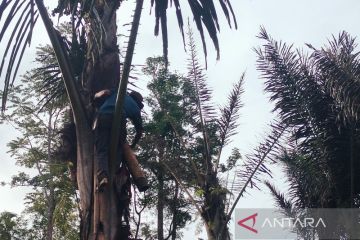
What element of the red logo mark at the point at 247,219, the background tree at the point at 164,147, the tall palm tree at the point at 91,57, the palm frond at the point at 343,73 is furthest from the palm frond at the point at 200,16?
the background tree at the point at 164,147

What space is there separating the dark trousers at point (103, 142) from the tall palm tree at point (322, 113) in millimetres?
4222

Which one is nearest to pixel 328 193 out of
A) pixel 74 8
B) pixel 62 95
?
pixel 62 95

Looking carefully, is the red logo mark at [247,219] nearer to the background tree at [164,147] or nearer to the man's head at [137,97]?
the man's head at [137,97]

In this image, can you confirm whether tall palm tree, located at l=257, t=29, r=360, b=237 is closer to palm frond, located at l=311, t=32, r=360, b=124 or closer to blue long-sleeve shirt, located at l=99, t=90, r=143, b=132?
palm frond, located at l=311, t=32, r=360, b=124

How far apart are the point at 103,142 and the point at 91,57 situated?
99 cm

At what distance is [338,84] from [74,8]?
4.65 m

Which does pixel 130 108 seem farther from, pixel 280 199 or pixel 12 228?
pixel 12 228

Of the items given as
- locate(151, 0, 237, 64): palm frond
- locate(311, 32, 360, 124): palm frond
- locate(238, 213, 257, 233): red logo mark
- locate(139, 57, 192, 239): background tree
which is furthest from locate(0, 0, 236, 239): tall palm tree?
locate(139, 57, 192, 239): background tree

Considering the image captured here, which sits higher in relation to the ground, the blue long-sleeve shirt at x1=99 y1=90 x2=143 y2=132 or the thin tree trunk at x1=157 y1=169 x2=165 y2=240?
the thin tree trunk at x1=157 y1=169 x2=165 y2=240

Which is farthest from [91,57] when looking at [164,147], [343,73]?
[164,147]

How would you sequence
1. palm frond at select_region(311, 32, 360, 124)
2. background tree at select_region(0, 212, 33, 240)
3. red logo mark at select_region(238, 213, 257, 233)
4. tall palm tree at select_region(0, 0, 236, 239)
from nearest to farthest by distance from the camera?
tall palm tree at select_region(0, 0, 236, 239), palm frond at select_region(311, 32, 360, 124), red logo mark at select_region(238, 213, 257, 233), background tree at select_region(0, 212, 33, 240)

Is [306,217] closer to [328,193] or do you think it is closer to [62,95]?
[328,193]

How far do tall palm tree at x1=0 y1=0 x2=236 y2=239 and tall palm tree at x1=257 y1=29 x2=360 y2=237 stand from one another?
12.2 ft

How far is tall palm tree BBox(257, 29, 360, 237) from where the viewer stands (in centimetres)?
798
